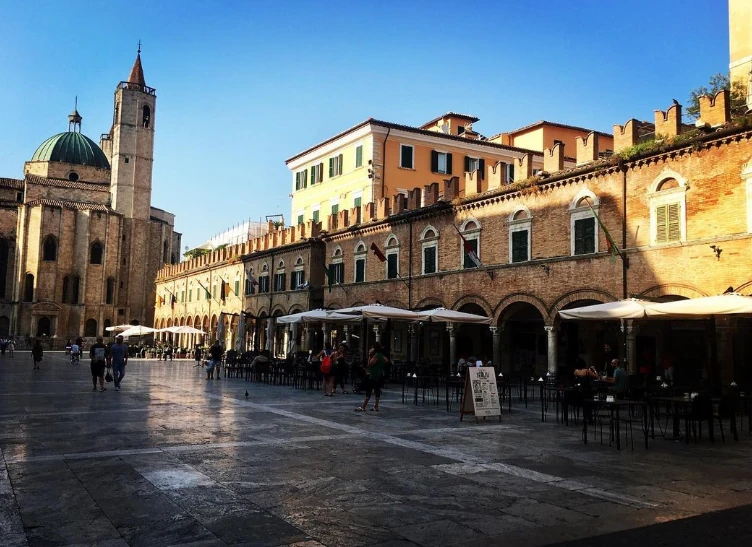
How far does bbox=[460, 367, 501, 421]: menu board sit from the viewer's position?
13.8 meters

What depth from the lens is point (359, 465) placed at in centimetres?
886

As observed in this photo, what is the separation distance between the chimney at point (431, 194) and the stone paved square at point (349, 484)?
1700 centimetres

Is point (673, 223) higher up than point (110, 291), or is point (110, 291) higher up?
point (110, 291)

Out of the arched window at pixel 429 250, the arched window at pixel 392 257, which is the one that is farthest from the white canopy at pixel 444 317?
the arched window at pixel 392 257

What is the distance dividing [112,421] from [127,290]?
66700 millimetres

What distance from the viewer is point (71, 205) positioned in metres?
72.9

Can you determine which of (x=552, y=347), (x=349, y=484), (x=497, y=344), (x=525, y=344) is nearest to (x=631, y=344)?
(x=552, y=347)

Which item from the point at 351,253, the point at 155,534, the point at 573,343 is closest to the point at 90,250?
the point at 351,253

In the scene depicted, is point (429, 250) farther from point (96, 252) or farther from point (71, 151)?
point (71, 151)

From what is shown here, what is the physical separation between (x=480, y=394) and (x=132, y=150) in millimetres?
72023

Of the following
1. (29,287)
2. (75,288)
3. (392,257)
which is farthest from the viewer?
(75,288)

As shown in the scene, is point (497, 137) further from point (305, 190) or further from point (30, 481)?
point (30, 481)

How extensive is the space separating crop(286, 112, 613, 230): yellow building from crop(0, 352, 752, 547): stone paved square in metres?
24.3

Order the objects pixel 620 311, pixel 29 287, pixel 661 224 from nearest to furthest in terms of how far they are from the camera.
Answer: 1. pixel 620 311
2. pixel 661 224
3. pixel 29 287
